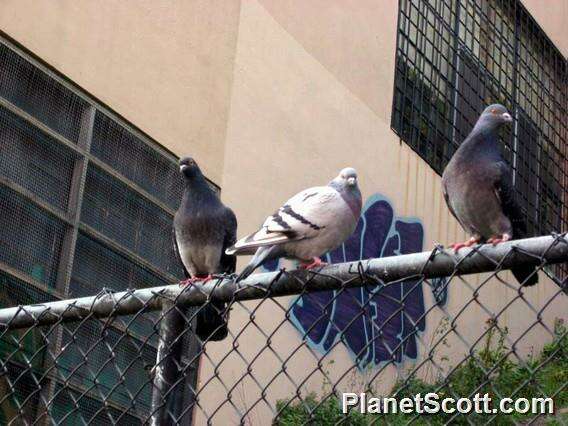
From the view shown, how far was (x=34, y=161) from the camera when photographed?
21.9 feet

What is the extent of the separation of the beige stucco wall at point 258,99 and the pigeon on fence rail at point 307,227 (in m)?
3.12

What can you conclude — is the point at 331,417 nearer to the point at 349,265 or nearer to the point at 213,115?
the point at 213,115

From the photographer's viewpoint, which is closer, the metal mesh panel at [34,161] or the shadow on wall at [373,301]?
the metal mesh panel at [34,161]

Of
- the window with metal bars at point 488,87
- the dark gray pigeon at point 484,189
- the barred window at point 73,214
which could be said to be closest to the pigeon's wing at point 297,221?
the dark gray pigeon at point 484,189

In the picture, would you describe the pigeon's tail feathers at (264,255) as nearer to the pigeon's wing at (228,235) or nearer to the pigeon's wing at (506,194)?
the pigeon's wing at (506,194)

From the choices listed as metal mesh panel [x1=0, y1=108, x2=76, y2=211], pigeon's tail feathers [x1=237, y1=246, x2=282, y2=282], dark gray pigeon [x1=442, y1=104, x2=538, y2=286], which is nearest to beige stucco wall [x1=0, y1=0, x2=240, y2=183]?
metal mesh panel [x1=0, y1=108, x2=76, y2=211]

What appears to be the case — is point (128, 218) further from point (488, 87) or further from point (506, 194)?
point (488, 87)

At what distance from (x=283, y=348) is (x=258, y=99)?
203 centimetres

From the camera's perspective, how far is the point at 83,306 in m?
2.65

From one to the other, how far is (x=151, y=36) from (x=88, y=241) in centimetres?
176

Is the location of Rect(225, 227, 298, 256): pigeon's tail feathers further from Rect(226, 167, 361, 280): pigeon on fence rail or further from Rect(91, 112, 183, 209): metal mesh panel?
Rect(91, 112, 183, 209): metal mesh panel

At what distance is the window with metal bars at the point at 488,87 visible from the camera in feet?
38.4

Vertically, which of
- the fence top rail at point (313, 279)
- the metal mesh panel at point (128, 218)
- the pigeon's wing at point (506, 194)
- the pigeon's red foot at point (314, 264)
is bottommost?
the fence top rail at point (313, 279)

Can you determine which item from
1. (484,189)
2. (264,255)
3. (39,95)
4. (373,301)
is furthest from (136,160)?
(264,255)
